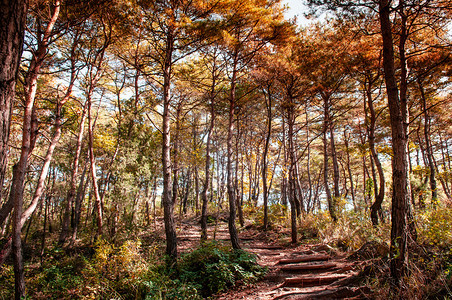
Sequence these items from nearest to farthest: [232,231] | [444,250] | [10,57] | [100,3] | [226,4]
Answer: [10,57] → [444,250] → [100,3] → [226,4] → [232,231]

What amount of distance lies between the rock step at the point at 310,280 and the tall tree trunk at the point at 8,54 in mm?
4614

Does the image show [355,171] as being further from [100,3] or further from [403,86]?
[100,3]

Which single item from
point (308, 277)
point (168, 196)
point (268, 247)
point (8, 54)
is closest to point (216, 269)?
point (308, 277)

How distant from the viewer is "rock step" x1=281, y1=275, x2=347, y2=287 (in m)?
4.04

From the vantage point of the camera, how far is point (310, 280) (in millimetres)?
4164

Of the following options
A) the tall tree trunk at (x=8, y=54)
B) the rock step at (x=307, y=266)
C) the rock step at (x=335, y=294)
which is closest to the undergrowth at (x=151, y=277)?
the rock step at (x=307, y=266)

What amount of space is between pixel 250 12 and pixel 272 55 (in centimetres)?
166

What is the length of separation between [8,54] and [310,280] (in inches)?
210

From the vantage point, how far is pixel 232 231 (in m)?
6.18

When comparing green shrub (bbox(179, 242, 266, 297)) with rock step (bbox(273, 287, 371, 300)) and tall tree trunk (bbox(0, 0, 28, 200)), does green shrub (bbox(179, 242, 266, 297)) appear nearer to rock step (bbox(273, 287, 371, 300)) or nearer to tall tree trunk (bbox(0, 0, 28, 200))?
rock step (bbox(273, 287, 371, 300))

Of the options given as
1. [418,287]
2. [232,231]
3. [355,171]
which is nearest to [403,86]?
[418,287]

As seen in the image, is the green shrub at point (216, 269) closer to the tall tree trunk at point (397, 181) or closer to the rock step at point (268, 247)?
the rock step at point (268, 247)

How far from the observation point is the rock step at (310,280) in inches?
159

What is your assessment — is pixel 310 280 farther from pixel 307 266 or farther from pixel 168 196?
pixel 168 196
